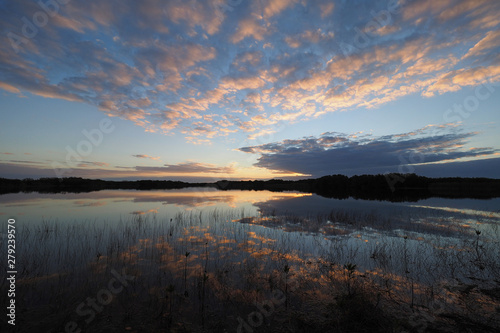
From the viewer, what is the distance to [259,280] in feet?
26.2

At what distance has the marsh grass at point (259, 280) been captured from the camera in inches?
212

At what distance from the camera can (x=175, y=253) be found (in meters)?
11.0

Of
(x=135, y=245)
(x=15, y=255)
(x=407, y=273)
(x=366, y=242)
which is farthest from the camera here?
(x=366, y=242)

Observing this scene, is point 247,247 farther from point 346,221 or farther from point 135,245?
point 346,221

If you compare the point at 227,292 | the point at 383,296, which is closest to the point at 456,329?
the point at 383,296

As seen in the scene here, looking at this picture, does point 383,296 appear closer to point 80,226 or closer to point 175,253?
point 175,253

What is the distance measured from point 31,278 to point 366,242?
15932mm

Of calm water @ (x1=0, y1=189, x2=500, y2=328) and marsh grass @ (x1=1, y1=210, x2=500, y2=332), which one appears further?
calm water @ (x1=0, y1=189, x2=500, y2=328)

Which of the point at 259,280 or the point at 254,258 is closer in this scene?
the point at 259,280

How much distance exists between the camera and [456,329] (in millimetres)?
5094

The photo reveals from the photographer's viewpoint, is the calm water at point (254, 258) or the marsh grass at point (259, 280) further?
the calm water at point (254, 258)

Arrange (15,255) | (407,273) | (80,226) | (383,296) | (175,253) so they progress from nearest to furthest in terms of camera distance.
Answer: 1. (383,296)
2. (407,273)
3. (15,255)
4. (175,253)
5. (80,226)

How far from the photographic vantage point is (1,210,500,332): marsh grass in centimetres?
539

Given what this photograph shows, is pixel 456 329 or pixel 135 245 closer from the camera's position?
pixel 456 329
